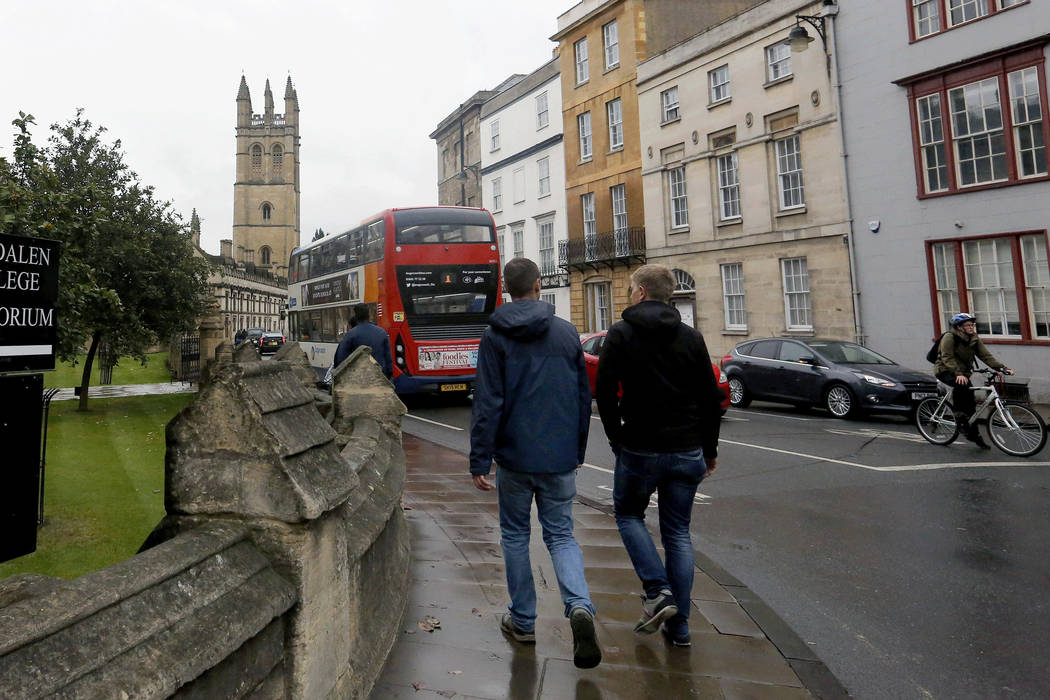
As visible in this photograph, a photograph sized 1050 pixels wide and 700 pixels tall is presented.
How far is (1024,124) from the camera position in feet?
Result: 47.6

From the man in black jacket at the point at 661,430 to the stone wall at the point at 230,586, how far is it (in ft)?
4.67

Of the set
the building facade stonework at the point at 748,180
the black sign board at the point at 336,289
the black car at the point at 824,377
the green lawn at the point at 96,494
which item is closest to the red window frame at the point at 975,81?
the building facade stonework at the point at 748,180

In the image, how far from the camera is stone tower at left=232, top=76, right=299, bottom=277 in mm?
89812

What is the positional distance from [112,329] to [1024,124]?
831 inches

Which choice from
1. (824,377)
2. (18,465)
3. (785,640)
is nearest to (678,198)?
(824,377)

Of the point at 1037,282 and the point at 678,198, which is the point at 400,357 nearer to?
the point at 678,198

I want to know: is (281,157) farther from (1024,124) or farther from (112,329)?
(1024,124)

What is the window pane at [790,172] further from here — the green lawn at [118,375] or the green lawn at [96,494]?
the green lawn at [118,375]

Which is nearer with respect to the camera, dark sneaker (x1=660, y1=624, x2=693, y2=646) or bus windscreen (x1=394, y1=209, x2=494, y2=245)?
dark sneaker (x1=660, y1=624, x2=693, y2=646)

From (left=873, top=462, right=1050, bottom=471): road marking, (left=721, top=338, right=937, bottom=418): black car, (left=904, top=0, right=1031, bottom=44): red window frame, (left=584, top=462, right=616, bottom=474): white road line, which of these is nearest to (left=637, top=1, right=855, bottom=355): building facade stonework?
(left=904, top=0, right=1031, bottom=44): red window frame

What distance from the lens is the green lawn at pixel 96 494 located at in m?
5.16

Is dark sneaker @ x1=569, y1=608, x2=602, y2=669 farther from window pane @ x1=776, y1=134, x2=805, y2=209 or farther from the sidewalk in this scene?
window pane @ x1=776, y1=134, x2=805, y2=209

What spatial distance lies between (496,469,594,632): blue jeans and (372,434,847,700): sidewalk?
24cm

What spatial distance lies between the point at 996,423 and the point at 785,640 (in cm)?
735
